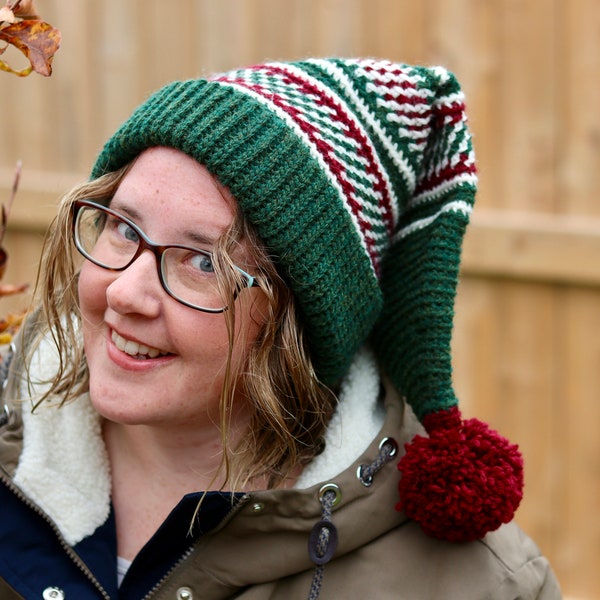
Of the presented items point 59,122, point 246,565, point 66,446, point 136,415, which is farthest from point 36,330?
point 59,122

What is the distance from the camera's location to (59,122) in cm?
352

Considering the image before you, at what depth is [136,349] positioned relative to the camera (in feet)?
4.90

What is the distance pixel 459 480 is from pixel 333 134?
609 millimetres

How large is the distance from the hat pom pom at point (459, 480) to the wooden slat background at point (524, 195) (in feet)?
5.14

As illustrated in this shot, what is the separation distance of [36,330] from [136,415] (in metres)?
0.40

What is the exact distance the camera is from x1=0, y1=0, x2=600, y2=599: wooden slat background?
3002mm

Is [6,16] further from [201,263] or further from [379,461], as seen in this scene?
[379,461]

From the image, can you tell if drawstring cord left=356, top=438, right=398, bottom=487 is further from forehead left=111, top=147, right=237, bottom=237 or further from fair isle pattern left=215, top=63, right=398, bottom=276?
forehead left=111, top=147, right=237, bottom=237

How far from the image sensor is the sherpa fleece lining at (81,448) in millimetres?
1571

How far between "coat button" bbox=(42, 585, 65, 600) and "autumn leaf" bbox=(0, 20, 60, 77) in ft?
2.70

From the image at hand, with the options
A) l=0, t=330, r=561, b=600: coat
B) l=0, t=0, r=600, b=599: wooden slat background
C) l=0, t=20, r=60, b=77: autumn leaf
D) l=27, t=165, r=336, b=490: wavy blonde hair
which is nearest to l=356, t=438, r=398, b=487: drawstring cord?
l=0, t=330, r=561, b=600: coat

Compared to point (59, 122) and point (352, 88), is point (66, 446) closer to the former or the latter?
point (352, 88)

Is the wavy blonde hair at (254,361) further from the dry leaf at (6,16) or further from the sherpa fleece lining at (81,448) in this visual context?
the dry leaf at (6,16)

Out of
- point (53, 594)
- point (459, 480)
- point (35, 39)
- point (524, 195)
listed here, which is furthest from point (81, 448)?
point (524, 195)
